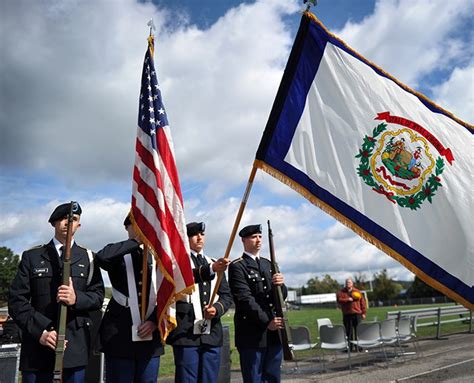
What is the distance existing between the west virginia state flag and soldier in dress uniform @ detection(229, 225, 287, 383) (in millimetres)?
1221

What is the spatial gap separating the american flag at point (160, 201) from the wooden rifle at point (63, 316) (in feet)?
2.35

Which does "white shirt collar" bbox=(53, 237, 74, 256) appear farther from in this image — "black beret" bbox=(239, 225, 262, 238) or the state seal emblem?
the state seal emblem

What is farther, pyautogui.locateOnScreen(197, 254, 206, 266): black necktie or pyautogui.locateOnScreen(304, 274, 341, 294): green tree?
pyautogui.locateOnScreen(304, 274, 341, 294): green tree

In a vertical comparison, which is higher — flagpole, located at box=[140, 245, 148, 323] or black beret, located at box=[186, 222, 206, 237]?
black beret, located at box=[186, 222, 206, 237]

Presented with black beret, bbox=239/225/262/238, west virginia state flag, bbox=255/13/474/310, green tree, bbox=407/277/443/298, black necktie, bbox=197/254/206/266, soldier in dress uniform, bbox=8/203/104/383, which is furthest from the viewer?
green tree, bbox=407/277/443/298

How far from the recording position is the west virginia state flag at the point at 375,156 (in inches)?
174

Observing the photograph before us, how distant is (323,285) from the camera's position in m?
136

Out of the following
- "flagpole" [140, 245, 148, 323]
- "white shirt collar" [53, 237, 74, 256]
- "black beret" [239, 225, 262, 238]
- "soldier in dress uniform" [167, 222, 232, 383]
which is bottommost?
"soldier in dress uniform" [167, 222, 232, 383]

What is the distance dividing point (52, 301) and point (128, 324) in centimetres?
66

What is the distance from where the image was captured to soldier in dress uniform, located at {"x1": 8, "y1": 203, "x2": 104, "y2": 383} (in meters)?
3.68

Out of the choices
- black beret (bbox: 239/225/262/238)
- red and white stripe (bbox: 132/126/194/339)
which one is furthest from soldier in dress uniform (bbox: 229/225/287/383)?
red and white stripe (bbox: 132/126/194/339)

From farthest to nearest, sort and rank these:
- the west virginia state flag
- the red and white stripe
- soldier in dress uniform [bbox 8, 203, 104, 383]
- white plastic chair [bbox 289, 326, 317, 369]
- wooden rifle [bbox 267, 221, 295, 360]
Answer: white plastic chair [bbox 289, 326, 317, 369], wooden rifle [bbox 267, 221, 295, 360], the west virginia state flag, the red and white stripe, soldier in dress uniform [bbox 8, 203, 104, 383]

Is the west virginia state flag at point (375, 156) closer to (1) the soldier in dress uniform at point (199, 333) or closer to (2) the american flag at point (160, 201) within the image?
(2) the american flag at point (160, 201)

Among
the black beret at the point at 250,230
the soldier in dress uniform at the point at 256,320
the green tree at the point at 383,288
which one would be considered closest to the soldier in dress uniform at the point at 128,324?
the soldier in dress uniform at the point at 256,320
